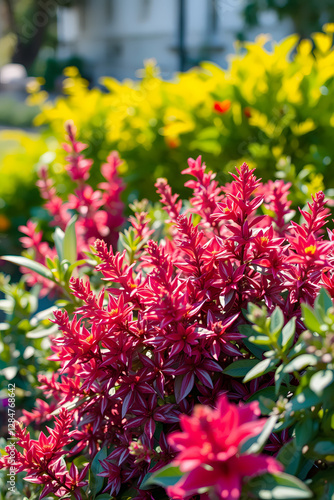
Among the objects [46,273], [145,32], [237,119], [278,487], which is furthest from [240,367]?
[145,32]

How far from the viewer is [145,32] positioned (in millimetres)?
23328

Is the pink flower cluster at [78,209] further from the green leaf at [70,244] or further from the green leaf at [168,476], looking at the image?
the green leaf at [168,476]

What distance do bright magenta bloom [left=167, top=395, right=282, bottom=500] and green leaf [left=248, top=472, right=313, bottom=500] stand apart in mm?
33

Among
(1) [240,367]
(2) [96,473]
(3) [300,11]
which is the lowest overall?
(3) [300,11]

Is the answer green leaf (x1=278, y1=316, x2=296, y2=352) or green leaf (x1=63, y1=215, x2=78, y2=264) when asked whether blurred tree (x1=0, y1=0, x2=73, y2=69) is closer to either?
green leaf (x1=63, y1=215, x2=78, y2=264)

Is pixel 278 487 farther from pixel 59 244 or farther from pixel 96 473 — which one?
pixel 59 244

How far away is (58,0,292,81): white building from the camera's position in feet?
65.5

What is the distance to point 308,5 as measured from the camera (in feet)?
53.7

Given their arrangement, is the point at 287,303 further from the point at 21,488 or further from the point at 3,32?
the point at 3,32

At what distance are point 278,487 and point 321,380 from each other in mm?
157

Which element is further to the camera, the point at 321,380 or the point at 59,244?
the point at 59,244

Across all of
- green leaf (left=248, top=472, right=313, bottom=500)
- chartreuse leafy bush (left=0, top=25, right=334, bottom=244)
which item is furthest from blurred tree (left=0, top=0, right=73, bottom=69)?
green leaf (left=248, top=472, right=313, bottom=500)

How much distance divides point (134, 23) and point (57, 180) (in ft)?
75.2

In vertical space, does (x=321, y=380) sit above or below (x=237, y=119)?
above
